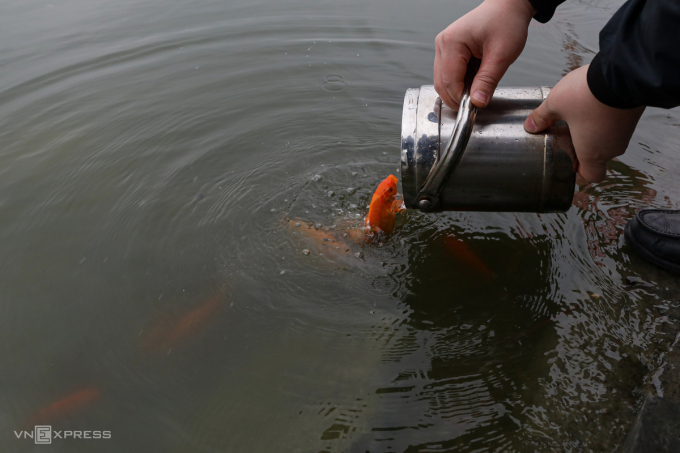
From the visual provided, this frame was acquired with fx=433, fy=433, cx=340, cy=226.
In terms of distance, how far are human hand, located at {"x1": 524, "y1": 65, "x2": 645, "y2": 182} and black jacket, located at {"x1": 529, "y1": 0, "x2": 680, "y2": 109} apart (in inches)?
2.8

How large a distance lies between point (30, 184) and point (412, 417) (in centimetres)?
338

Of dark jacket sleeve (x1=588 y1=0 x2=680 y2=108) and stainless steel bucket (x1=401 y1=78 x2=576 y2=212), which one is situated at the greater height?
dark jacket sleeve (x1=588 y1=0 x2=680 y2=108)

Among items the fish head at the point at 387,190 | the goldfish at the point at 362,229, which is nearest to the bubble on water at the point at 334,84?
the goldfish at the point at 362,229

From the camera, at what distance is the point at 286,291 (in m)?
2.57

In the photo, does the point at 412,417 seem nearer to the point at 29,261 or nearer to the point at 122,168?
the point at 29,261

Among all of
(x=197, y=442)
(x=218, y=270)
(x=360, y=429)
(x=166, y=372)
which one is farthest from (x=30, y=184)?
(x=360, y=429)

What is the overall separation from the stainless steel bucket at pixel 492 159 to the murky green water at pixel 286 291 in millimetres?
779

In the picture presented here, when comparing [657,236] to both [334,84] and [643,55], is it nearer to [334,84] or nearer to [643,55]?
[643,55]

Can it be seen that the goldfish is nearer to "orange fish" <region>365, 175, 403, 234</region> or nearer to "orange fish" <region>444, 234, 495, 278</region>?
"orange fish" <region>365, 175, 403, 234</region>

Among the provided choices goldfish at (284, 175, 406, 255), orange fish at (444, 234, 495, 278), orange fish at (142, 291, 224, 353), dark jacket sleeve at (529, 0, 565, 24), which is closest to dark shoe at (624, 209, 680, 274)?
orange fish at (444, 234, 495, 278)

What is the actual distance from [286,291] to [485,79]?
1.58m

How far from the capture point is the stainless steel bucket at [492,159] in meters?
1.79

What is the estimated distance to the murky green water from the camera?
197 cm

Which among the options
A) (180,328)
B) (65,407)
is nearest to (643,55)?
(180,328)
